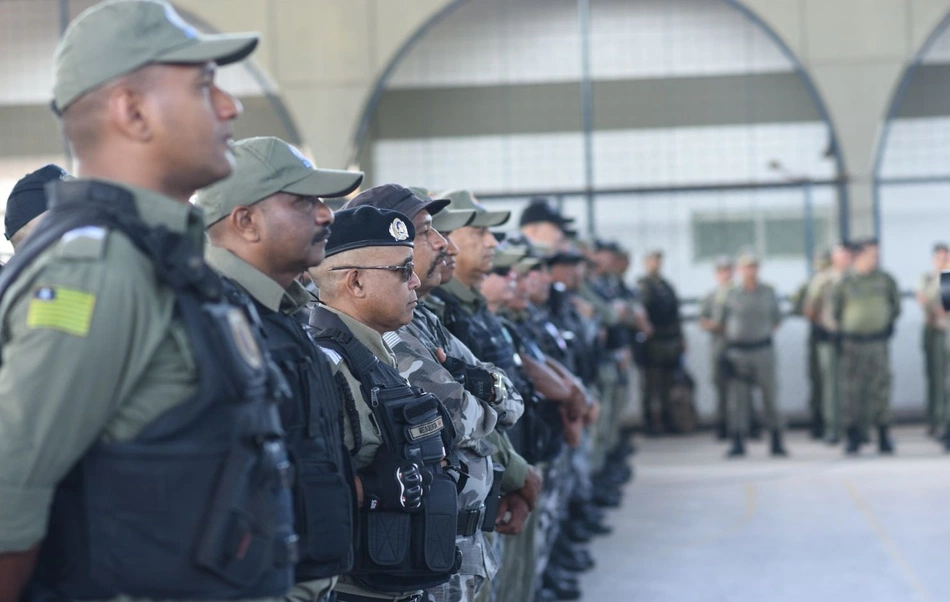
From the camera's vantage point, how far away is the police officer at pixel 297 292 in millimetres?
2617

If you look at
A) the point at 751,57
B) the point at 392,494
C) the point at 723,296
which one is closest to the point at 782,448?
the point at 723,296

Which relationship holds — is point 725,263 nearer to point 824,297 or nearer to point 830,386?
point 824,297

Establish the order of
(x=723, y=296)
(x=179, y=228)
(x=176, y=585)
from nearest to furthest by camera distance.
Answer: (x=176, y=585)
(x=179, y=228)
(x=723, y=296)

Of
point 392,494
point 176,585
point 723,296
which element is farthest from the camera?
point 723,296

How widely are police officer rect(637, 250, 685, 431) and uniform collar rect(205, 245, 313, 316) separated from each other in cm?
1025

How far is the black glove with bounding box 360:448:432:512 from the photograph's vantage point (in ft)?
10.5

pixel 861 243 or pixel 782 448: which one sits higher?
pixel 861 243

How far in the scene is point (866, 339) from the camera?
1195 centimetres

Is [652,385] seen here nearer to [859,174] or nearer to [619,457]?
[619,457]

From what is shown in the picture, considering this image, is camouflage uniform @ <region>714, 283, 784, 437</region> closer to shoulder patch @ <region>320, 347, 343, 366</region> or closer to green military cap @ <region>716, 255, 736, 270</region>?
green military cap @ <region>716, 255, 736, 270</region>

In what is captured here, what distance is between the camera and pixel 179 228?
213 cm

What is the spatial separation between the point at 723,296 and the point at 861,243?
1328 mm

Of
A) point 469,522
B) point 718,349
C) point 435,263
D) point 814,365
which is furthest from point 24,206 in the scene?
point 814,365

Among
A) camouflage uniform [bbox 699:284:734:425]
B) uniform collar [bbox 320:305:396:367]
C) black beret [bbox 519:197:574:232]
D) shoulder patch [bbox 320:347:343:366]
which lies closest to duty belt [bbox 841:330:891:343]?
camouflage uniform [bbox 699:284:734:425]
